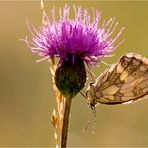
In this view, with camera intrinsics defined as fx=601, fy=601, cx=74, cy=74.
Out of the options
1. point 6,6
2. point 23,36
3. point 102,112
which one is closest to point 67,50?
point 102,112

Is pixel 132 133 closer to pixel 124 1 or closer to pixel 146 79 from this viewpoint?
pixel 146 79

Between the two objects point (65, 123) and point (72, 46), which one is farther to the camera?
point (72, 46)

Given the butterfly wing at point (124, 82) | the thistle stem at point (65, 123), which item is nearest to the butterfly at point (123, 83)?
the butterfly wing at point (124, 82)

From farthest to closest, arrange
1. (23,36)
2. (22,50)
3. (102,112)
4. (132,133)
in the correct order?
(23,36) → (22,50) → (102,112) → (132,133)

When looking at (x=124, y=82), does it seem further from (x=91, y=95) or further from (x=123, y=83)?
(x=91, y=95)

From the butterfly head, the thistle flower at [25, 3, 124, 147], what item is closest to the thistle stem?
the thistle flower at [25, 3, 124, 147]

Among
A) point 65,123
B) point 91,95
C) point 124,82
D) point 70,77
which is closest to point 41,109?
point 91,95
